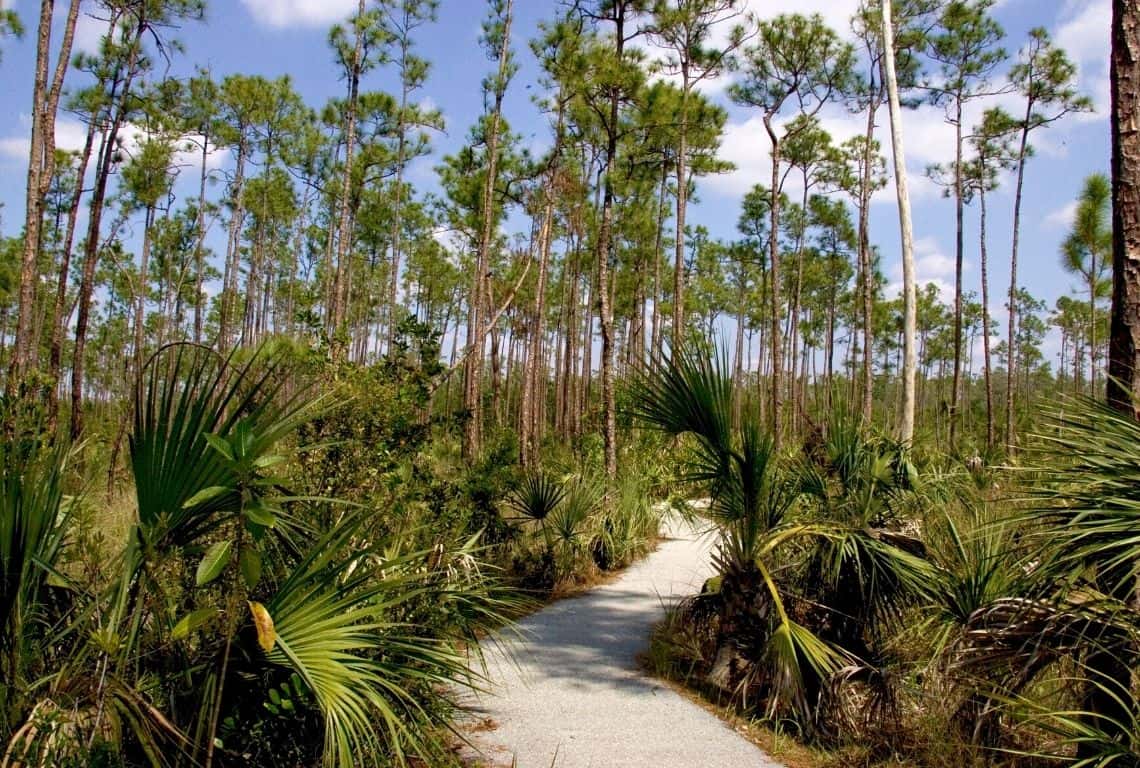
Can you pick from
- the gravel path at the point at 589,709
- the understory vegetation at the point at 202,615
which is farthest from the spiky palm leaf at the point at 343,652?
the gravel path at the point at 589,709

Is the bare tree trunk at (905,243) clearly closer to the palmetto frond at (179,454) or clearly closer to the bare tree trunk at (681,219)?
the bare tree trunk at (681,219)

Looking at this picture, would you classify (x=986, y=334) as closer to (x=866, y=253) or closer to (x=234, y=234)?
(x=866, y=253)

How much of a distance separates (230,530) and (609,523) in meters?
7.47

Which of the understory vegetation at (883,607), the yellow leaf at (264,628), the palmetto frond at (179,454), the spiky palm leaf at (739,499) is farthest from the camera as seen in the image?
the spiky palm leaf at (739,499)

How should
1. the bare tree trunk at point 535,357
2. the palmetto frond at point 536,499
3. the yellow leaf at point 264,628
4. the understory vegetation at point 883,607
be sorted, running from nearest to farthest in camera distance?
the yellow leaf at point 264,628
the understory vegetation at point 883,607
the palmetto frond at point 536,499
the bare tree trunk at point 535,357

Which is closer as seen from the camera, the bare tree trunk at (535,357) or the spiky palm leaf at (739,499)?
the spiky palm leaf at (739,499)

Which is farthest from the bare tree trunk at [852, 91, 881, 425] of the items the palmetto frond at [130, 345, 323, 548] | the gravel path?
the palmetto frond at [130, 345, 323, 548]

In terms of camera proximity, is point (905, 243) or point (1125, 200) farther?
point (905, 243)

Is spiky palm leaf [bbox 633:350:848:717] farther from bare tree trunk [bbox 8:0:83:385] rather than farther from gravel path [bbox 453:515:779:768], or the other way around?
bare tree trunk [bbox 8:0:83:385]

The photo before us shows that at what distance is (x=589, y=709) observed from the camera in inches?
217

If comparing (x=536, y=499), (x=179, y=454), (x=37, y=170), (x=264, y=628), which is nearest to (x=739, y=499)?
(x=264, y=628)

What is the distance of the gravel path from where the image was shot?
4691 mm

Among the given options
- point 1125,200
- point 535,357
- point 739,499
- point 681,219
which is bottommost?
point 739,499

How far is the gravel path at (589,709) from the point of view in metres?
4.69
